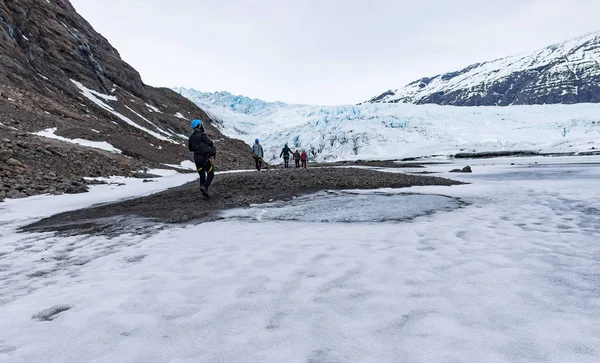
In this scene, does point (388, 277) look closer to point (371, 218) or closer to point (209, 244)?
point (209, 244)

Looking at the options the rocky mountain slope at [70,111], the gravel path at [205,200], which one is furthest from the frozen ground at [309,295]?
the rocky mountain slope at [70,111]

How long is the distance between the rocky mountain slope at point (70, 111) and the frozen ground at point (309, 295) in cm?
794

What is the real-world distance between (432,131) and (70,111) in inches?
2694

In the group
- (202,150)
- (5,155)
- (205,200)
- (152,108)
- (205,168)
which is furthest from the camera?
(152,108)

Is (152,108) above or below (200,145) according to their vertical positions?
above

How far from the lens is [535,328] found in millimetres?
2248

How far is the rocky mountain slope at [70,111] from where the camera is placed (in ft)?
44.5

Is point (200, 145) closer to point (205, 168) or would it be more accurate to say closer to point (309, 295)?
point (205, 168)

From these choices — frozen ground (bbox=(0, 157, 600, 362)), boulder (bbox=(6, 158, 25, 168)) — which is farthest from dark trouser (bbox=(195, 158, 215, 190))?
boulder (bbox=(6, 158, 25, 168))

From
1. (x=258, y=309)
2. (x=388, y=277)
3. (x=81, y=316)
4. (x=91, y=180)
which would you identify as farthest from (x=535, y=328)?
(x=91, y=180)

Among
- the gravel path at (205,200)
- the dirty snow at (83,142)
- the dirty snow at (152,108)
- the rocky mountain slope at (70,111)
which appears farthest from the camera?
the dirty snow at (152,108)

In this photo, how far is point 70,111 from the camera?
27.7m

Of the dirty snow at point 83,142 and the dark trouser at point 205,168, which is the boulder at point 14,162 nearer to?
the dark trouser at point 205,168

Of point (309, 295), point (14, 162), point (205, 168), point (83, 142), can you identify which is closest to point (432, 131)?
point (83, 142)
